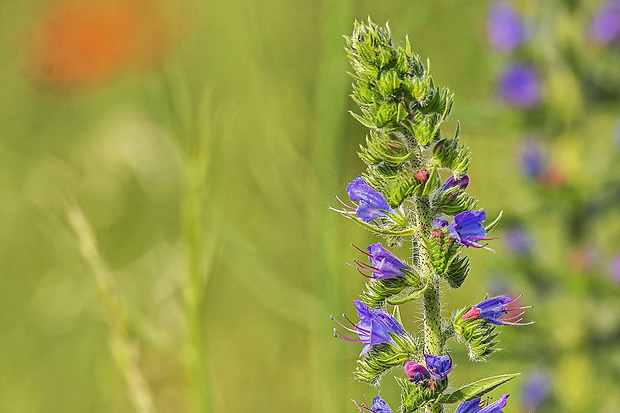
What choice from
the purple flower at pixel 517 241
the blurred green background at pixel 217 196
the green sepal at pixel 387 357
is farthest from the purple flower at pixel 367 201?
the purple flower at pixel 517 241

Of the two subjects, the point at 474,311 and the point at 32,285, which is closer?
the point at 474,311

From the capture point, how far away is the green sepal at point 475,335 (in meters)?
1.27

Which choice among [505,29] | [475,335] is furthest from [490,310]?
[505,29]

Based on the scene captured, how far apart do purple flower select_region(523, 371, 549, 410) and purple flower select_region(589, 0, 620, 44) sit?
4.28 feet

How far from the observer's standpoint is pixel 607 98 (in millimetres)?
3041

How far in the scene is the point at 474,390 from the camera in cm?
120

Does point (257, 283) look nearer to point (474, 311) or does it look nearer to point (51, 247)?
point (474, 311)

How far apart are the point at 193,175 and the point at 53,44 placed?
3164 millimetres

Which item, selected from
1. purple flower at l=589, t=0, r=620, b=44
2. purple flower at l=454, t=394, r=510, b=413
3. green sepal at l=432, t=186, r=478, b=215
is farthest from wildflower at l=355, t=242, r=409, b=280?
purple flower at l=589, t=0, r=620, b=44

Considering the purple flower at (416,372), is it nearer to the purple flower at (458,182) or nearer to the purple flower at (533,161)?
the purple flower at (458,182)

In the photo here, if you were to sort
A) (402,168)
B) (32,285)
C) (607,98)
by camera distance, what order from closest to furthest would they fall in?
1. (402,168)
2. (607,98)
3. (32,285)

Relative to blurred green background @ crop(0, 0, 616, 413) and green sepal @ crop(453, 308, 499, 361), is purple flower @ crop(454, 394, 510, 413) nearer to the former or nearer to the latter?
green sepal @ crop(453, 308, 499, 361)

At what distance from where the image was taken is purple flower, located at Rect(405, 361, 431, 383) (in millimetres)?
1223

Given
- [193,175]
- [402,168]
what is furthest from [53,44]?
[402,168]
